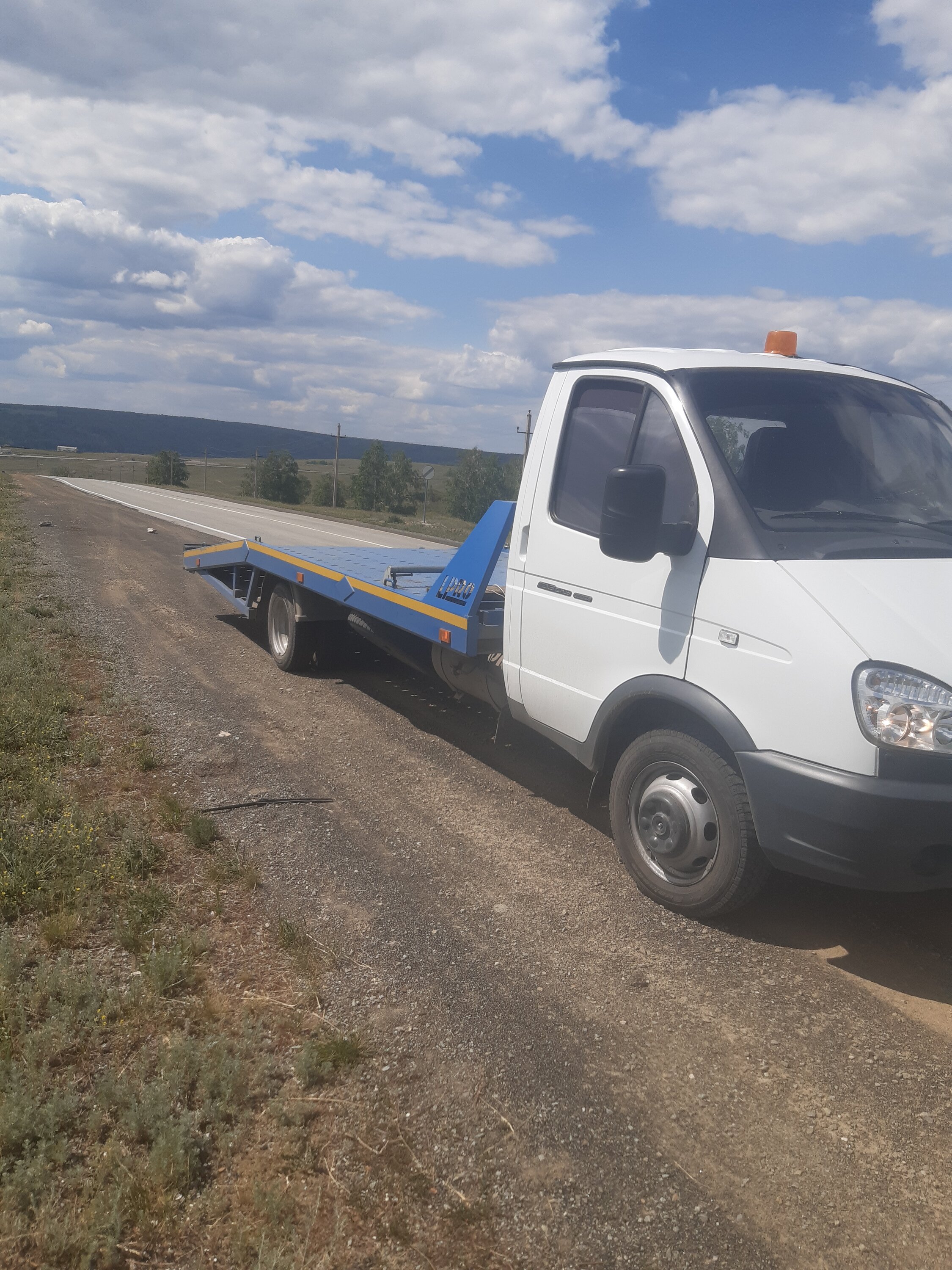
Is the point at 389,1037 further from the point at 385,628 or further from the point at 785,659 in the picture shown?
the point at 385,628

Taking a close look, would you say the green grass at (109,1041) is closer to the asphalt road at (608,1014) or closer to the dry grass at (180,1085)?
the dry grass at (180,1085)

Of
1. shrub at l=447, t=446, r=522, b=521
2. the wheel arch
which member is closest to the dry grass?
the wheel arch

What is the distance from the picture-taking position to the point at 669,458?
4.04 metres

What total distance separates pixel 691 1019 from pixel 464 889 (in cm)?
128

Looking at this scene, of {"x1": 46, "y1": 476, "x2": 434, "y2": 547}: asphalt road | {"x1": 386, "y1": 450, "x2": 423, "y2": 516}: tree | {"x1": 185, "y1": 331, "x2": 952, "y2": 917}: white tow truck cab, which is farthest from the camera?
{"x1": 386, "y1": 450, "x2": 423, "y2": 516}: tree

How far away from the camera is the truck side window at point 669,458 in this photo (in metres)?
3.89

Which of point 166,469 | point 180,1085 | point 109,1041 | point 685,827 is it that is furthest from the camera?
point 166,469

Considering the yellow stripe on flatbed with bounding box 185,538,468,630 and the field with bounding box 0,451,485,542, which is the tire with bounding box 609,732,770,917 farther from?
the field with bounding box 0,451,485,542

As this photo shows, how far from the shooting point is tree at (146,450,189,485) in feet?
353

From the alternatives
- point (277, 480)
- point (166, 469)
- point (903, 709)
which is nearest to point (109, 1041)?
point (903, 709)

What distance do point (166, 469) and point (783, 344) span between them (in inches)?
4424

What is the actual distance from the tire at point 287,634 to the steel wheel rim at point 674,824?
4.43 metres

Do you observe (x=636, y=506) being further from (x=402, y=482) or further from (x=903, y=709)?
(x=402, y=482)

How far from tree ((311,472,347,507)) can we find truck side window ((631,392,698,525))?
311 ft
